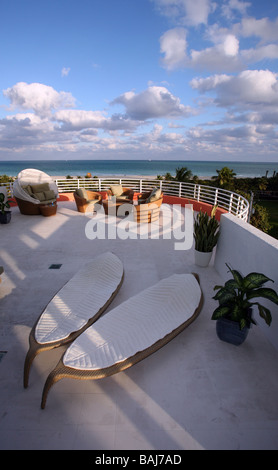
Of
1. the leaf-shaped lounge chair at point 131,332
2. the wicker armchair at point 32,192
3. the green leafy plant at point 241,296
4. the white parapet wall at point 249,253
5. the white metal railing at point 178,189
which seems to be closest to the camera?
the leaf-shaped lounge chair at point 131,332

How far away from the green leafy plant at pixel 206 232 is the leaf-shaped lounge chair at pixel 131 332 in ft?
4.83

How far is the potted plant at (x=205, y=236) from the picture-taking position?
14.1 ft

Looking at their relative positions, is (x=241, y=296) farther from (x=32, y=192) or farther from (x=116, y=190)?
(x=32, y=192)

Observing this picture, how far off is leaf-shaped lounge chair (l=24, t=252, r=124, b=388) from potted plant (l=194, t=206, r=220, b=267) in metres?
1.72

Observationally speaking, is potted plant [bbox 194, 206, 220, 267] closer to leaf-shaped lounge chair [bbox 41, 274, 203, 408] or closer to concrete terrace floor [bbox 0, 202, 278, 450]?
concrete terrace floor [bbox 0, 202, 278, 450]

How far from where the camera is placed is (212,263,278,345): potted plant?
7.78 ft

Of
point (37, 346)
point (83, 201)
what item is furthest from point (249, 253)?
point (83, 201)

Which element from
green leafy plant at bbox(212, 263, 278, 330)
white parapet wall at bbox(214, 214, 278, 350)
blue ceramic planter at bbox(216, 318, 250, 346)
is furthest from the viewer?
white parapet wall at bbox(214, 214, 278, 350)

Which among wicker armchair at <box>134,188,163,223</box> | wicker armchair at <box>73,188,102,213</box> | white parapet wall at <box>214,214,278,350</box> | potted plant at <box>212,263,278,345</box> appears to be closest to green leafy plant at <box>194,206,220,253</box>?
white parapet wall at <box>214,214,278,350</box>

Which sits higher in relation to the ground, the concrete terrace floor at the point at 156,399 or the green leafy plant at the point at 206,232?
the green leafy plant at the point at 206,232

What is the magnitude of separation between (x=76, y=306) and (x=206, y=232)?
8.99ft

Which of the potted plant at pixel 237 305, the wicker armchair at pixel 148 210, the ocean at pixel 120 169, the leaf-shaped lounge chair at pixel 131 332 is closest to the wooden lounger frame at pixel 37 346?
the leaf-shaped lounge chair at pixel 131 332

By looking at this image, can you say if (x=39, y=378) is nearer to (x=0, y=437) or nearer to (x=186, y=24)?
(x=0, y=437)

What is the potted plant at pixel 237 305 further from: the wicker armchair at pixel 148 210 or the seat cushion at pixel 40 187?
the seat cushion at pixel 40 187
